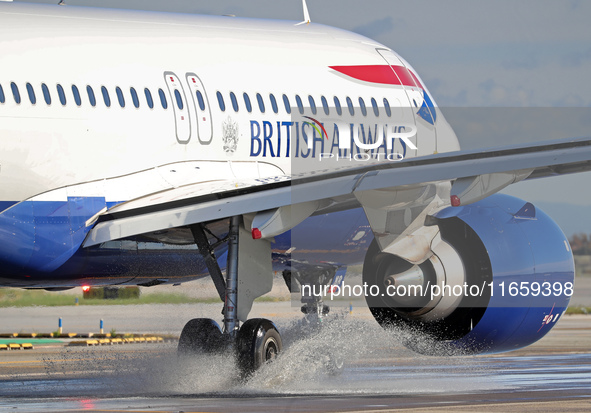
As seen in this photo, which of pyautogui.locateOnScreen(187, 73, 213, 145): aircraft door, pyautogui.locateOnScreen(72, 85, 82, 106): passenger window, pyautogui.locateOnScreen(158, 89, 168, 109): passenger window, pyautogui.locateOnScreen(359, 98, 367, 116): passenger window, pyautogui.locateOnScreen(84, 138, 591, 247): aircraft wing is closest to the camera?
pyautogui.locateOnScreen(84, 138, 591, 247): aircraft wing

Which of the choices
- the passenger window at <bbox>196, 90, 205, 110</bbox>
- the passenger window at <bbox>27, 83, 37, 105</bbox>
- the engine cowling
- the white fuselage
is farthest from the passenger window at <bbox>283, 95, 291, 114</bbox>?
the passenger window at <bbox>27, 83, 37, 105</bbox>

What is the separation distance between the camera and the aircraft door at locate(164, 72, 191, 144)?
54.6 ft

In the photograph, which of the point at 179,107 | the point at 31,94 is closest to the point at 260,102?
the point at 179,107

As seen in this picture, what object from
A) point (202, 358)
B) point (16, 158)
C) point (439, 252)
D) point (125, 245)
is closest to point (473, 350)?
point (439, 252)

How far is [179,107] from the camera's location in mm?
16688

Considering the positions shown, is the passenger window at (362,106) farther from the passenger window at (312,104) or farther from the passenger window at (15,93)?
the passenger window at (15,93)

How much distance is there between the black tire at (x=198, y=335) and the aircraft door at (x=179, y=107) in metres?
2.77

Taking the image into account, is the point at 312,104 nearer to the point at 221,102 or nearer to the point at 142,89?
the point at 221,102

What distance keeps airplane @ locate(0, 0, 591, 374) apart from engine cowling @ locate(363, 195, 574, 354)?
0.02 metres

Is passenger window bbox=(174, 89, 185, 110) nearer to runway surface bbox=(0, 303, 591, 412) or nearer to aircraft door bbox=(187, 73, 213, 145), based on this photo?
aircraft door bbox=(187, 73, 213, 145)

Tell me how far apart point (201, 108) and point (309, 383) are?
401cm

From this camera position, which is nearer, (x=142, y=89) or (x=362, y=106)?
(x=142, y=89)

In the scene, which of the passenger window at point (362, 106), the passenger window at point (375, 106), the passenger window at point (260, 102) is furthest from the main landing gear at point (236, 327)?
the passenger window at point (375, 106)

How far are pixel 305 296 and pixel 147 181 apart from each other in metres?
6.22
